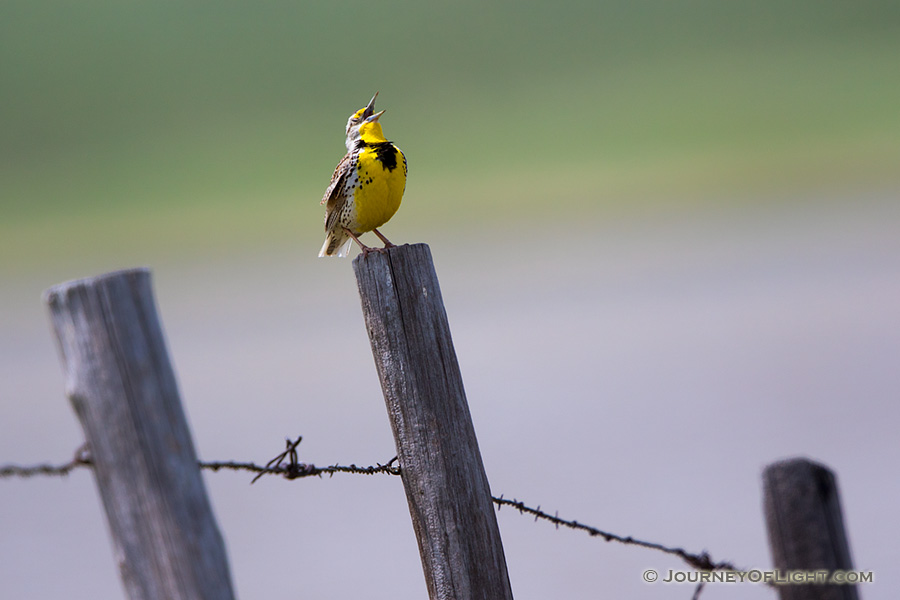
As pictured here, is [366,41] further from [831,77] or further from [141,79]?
[831,77]

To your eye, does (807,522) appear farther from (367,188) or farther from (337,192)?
(337,192)

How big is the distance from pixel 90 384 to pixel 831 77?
3030cm

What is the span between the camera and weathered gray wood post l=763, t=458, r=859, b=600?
1.23m

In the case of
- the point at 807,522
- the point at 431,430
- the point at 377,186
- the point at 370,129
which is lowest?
the point at 807,522

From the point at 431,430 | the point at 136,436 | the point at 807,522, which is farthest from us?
the point at 431,430

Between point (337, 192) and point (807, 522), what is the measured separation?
1.54 metres

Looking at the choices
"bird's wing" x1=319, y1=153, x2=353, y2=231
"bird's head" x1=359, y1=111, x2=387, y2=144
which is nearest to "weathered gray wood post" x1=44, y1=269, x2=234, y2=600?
"bird's wing" x1=319, y1=153, x2=353, y2=231

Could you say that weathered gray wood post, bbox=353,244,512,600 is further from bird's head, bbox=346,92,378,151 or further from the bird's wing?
bird's head, bbox=346,92,378,151

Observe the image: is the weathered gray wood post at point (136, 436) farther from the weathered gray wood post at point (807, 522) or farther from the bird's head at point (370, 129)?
the bird's head at point (370, 129)

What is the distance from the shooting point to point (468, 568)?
1.52 metres

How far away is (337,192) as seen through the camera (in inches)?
98.3

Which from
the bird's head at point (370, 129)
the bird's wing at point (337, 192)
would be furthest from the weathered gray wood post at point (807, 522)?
the bird's head at point (370, 129)

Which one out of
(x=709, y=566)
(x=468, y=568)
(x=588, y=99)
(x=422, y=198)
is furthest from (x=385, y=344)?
(x=588, y=99)

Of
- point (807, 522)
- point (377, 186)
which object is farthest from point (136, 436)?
point (377, 186)
